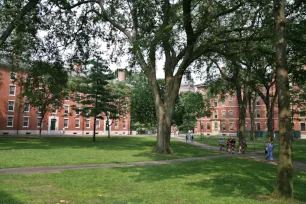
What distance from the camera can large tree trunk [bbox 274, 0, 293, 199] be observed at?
7.66 metres

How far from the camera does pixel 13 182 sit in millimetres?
8609

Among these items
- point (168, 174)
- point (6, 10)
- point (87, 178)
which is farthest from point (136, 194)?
point (6, 10)

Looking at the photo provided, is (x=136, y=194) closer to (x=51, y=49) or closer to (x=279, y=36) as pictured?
(x=279, y=36)

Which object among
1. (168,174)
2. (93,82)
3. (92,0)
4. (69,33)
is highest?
(92,0)

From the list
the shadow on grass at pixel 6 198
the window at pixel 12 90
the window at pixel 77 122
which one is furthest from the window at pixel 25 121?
the shadow on grass at pixel 6 198

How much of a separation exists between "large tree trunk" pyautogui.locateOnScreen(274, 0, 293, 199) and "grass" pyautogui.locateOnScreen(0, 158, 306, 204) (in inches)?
18.9

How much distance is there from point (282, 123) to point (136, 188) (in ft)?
15.3

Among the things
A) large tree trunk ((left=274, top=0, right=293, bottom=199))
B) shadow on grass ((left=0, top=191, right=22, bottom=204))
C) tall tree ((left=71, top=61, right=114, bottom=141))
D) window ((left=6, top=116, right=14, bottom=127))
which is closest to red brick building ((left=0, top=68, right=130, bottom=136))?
window ((left=6, top=116, right=14, bottom=127))

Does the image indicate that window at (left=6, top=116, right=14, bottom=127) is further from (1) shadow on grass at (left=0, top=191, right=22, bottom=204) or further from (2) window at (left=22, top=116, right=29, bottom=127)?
(1) shadow on grass at (left=0, top=191, right=22, bottom=204)

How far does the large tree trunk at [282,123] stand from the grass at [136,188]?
48 cm

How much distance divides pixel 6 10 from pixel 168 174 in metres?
15.8

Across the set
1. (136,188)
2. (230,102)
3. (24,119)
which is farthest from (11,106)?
(230,102)

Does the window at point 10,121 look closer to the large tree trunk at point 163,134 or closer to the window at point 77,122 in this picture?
the window at point 77,122

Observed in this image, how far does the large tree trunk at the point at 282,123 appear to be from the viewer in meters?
7.66
